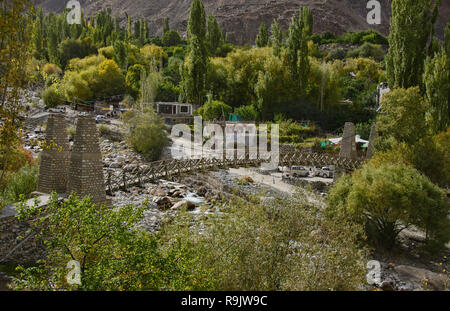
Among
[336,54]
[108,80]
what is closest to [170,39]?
[108,80]

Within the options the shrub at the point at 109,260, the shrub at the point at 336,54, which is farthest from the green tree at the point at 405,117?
the shrub at the point at 336,54

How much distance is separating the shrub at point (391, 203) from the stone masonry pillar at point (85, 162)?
8.21m

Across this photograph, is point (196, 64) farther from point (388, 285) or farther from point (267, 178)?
point (388, 285)

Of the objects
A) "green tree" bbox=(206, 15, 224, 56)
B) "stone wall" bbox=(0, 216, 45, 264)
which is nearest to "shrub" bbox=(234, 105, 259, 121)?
"green tree" bbox=(206, 15, 224, 56)

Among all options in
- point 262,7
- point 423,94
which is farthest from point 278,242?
point 262,7

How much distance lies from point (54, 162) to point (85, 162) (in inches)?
62.9

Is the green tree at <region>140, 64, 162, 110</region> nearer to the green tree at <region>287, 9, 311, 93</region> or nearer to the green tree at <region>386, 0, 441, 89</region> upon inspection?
the green tree at <region>287, 9, 311, 93</region>

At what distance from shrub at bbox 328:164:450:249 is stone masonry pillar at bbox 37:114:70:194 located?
932 cm

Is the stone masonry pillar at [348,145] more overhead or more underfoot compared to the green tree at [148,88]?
more underfoot

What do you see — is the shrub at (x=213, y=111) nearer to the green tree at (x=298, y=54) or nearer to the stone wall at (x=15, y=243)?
the green tree at (x=298, y=54)

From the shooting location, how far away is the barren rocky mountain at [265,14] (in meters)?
93.4

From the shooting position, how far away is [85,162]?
10.3 m

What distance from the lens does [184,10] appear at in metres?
108
